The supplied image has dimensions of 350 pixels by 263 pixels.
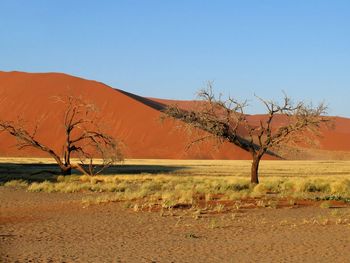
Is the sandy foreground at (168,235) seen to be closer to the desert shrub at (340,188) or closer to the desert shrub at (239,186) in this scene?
the desert shrub at (239,186)

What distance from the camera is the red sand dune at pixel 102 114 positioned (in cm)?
8806

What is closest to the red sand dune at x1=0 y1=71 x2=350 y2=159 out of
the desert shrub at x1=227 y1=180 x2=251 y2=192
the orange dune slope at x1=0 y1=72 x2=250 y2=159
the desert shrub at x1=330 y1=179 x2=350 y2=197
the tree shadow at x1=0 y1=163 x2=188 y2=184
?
the orange dune slope at x1=0 y1=72 x2=250 y2=159

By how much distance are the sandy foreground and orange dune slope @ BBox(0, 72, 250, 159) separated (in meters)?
65.5

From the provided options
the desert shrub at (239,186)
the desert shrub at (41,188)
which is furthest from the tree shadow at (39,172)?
the desert shrub at (239,186)

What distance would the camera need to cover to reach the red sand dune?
8806 centimetres

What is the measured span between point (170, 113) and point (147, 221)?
42.1 ft

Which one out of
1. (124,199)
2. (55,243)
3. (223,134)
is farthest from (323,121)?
(55,243)

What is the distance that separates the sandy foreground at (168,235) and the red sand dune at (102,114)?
214ft

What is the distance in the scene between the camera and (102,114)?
96000mm

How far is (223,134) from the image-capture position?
89.2 feet

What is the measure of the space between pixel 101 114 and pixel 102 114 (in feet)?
0.65

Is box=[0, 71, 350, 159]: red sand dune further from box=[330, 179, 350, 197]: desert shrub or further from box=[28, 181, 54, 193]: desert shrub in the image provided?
box=[28, 181, 54, 193]: desert shrub

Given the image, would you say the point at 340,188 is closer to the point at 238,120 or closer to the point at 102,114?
the point at 238,120

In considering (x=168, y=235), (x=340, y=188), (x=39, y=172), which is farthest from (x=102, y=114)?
(x=168, y=235)
